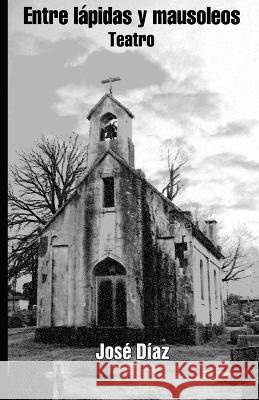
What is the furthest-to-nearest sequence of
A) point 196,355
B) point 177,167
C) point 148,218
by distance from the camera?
point 177,167 < point 148,218 < point 196,355

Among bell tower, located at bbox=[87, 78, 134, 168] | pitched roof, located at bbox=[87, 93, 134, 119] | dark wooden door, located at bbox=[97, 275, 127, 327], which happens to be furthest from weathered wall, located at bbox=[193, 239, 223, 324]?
pitched roof, located at bbox=[87, 93, 134, 119]

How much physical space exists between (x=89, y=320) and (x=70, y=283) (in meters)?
1.79

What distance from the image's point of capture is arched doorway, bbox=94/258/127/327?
1881 centimetres

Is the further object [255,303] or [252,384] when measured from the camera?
[255,303]

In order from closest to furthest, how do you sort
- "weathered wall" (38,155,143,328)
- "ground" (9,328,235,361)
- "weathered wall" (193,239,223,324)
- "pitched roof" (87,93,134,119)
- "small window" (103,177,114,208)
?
"ground" (9,328,235,361) → "weathered wall" (38,155,143,328) → "weathered wall" (193,239,223,324) → "small window" (103,177,114,208) → "pitched roof" (87,93,134,119)

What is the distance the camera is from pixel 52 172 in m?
31.0

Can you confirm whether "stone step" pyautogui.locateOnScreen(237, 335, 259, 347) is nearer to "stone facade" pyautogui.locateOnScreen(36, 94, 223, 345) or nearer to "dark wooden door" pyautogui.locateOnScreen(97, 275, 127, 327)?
"stone facade" pyautogui.locateOnScreen(36, 94, 223, 345)

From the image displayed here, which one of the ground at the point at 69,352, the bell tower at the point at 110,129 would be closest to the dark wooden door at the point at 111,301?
the ground at the point at 69,352

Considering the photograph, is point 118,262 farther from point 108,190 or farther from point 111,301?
point 108,190

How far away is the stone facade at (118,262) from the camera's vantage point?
1845 centimetres

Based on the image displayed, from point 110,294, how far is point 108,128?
7.68 meters

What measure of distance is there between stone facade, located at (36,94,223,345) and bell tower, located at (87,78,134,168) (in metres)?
0.06

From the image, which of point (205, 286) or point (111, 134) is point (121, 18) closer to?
point (111, 134)

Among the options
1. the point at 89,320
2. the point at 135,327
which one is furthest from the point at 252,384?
the point at 89,320
